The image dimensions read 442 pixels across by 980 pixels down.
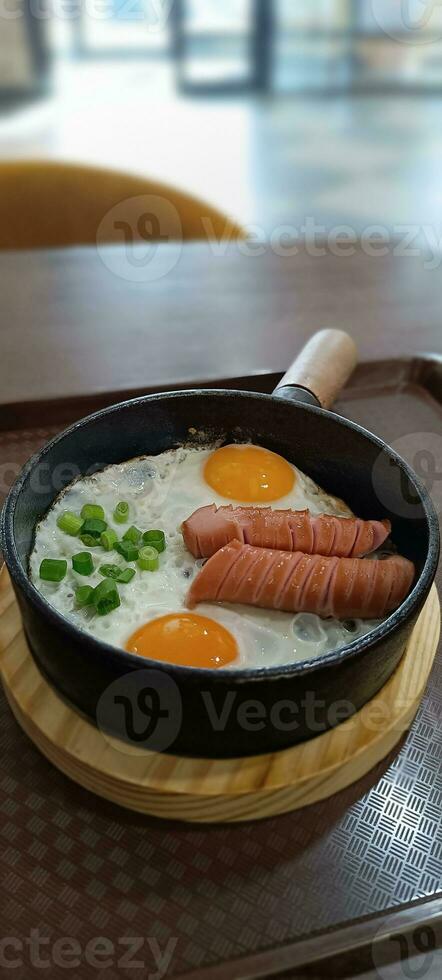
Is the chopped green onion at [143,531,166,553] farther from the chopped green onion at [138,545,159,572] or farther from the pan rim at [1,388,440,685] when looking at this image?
the pan rim at [1,388,440,685]

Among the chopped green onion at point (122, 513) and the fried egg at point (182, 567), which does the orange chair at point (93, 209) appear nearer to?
the fried egg at point (182, 567)

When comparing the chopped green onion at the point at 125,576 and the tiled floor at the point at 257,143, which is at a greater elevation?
the chopped green onion at the point at 125,576

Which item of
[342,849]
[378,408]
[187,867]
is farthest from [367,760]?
[378,408]

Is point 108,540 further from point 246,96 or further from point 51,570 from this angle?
point 246,96

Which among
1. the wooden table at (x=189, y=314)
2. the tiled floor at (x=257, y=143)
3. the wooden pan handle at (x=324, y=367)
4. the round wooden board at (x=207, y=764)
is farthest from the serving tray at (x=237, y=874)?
the tiled floor at (x=257, y=143)

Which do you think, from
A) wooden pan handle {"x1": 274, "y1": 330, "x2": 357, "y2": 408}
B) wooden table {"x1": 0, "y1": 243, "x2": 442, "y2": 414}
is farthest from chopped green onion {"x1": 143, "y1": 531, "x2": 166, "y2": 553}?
wooden table {"x1": 0, "y1": 243, "x2": 442, "y2": 414}

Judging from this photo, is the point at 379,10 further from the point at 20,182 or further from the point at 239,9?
the point at 20,182
